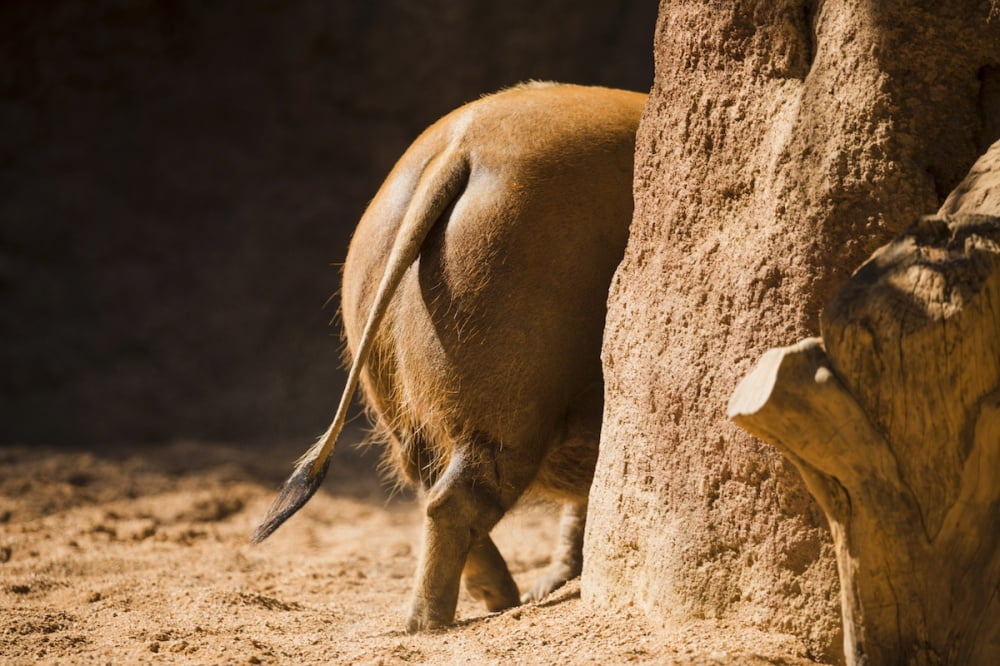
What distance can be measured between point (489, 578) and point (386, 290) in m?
0.91

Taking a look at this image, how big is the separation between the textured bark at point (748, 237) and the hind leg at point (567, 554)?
99cm

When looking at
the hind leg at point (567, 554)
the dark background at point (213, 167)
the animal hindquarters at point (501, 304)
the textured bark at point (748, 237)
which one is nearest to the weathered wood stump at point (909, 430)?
the textured bark at point (748, 237)

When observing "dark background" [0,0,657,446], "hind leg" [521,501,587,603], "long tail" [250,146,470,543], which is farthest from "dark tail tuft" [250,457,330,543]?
"dark background" [0,0,657,446]

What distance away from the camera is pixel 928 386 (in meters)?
1.64

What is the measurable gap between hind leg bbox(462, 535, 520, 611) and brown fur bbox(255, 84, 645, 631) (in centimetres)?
34

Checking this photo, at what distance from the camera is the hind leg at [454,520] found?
8.87 ft

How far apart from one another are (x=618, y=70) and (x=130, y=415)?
363 cm

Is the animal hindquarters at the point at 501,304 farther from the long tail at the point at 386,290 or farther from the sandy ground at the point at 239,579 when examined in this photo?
the sandy ground at the point at 239,579

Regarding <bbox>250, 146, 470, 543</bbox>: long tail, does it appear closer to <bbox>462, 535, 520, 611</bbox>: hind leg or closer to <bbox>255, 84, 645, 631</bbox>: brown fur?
<bbox>255, 84, 645, 631</bbox>: brown fur

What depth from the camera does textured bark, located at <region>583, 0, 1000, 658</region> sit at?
6.50 feet

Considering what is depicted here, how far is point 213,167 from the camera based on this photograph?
287 inches

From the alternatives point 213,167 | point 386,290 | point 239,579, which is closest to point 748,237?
point 386,290

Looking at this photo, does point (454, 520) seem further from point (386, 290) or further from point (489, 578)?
point (386, 290)

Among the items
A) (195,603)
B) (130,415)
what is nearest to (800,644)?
(195,603)
